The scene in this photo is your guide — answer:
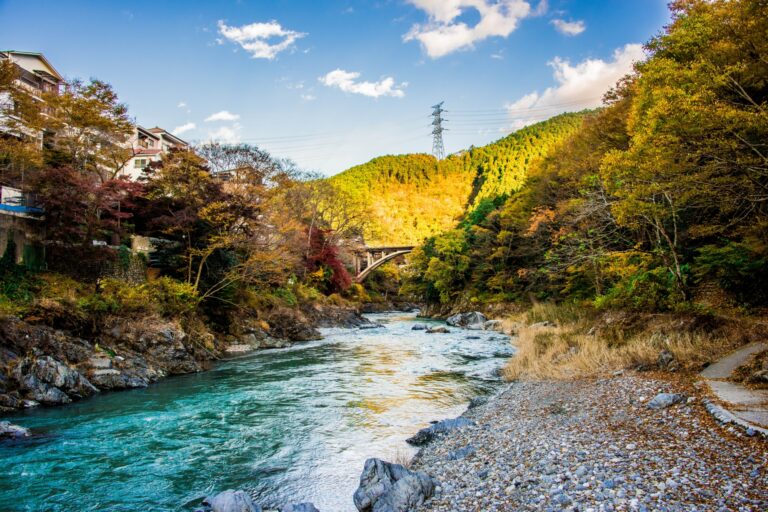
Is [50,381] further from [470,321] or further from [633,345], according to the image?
[470,321]

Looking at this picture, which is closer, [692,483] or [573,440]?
[692,483]

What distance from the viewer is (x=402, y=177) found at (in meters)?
125

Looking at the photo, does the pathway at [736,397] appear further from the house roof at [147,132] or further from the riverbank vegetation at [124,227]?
the house roof at [147,132]

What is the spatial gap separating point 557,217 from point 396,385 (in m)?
19.2

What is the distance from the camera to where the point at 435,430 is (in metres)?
8.63

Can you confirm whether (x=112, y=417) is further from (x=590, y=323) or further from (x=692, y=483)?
(x=590, y=323)

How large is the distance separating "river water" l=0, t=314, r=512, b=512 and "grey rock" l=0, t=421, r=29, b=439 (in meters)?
0.41

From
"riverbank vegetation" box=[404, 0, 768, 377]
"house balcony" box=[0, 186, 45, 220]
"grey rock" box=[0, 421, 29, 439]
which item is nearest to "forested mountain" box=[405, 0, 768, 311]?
"riverbank vegetation" box=[404, 0, 768, 377]

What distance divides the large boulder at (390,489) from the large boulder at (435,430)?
2.22m

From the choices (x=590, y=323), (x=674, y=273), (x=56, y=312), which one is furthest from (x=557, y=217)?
(x=56, y=312)

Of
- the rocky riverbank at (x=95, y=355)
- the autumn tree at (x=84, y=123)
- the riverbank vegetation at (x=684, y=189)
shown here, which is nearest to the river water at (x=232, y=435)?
the rocky riverbank at (x=95, y=355)

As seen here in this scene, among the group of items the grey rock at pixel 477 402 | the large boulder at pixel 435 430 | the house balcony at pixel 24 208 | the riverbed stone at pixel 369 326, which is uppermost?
the house balcony at pixel 24 208

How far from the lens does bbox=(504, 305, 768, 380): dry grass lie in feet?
33.7

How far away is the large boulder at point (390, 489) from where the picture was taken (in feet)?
18.0
